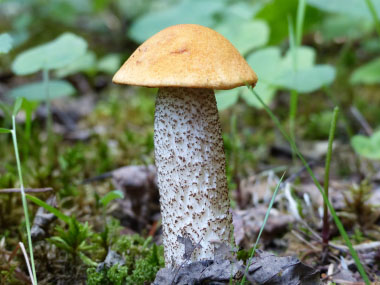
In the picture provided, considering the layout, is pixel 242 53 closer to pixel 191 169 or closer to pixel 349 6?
pixel 349 6

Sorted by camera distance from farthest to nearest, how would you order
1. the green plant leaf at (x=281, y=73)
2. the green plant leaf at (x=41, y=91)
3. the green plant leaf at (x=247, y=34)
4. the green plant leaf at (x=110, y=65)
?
the green plant leaf at (x=110, y=65)
the green plant leaf at (x=247, y=34)
the green plant leaf at (x=41, y=91)
the green plant leaf at (x=281, y=73)

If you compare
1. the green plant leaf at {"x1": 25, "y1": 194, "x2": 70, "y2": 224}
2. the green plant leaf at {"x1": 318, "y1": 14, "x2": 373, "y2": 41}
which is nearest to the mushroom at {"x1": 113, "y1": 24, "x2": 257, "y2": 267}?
the green plant leaf at {"x1": 25, "y1": 194, "x2": 70, "y2": 224}

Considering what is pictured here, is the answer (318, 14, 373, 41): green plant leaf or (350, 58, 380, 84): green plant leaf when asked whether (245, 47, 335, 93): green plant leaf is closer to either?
(350, 58, 380, 84): green plant leaf

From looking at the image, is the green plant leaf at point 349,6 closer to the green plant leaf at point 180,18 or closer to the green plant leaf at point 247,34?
the green plant leaf at point 247,34

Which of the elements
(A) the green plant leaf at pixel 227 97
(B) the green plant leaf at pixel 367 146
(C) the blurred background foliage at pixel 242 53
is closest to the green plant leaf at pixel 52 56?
(C) the blurred background foliage at pixel 242 53

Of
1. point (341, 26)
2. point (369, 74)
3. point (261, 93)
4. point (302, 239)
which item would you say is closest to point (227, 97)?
point (261, 93)

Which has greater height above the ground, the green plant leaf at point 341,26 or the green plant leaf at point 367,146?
the green plant leaf at point 341,26

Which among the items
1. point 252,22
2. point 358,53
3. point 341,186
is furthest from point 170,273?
point 358,53
